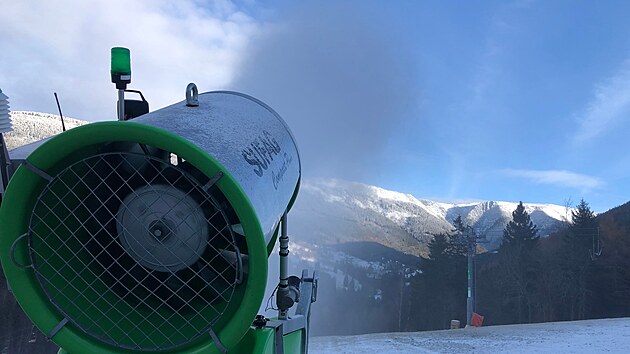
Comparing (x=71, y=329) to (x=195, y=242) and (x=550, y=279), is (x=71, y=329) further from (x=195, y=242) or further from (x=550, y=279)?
(x=550, y=279)

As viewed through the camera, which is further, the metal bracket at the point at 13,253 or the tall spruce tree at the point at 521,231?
the tall spruce tree at the point at 521,231

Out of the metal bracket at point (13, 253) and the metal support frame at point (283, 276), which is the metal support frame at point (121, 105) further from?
the metal support frame at point (283, 276)

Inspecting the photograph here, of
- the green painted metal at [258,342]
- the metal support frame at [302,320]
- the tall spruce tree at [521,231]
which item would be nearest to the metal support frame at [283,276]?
the metal support frame at [302,320]

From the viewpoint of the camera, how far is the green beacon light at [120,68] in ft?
8.95

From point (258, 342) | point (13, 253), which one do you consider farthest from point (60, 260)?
point (258, 342)

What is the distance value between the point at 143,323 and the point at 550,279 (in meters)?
45.4

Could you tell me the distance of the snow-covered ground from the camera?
40.9 feet

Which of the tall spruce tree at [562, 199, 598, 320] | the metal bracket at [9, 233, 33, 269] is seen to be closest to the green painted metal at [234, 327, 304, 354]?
the metal bracket at [9, 233, 33, 269]

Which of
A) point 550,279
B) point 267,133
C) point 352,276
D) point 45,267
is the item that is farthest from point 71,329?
point 352,276

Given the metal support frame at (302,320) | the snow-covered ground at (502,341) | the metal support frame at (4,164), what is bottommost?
the snow-covered ground at (502,341)

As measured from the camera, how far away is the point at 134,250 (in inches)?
90.7

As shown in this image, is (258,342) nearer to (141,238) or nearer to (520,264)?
(141,238)

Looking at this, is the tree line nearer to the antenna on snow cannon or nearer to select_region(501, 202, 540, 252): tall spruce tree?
select_region(501, 202, 540, 252): tall spruce tree

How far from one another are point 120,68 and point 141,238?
0.86m
